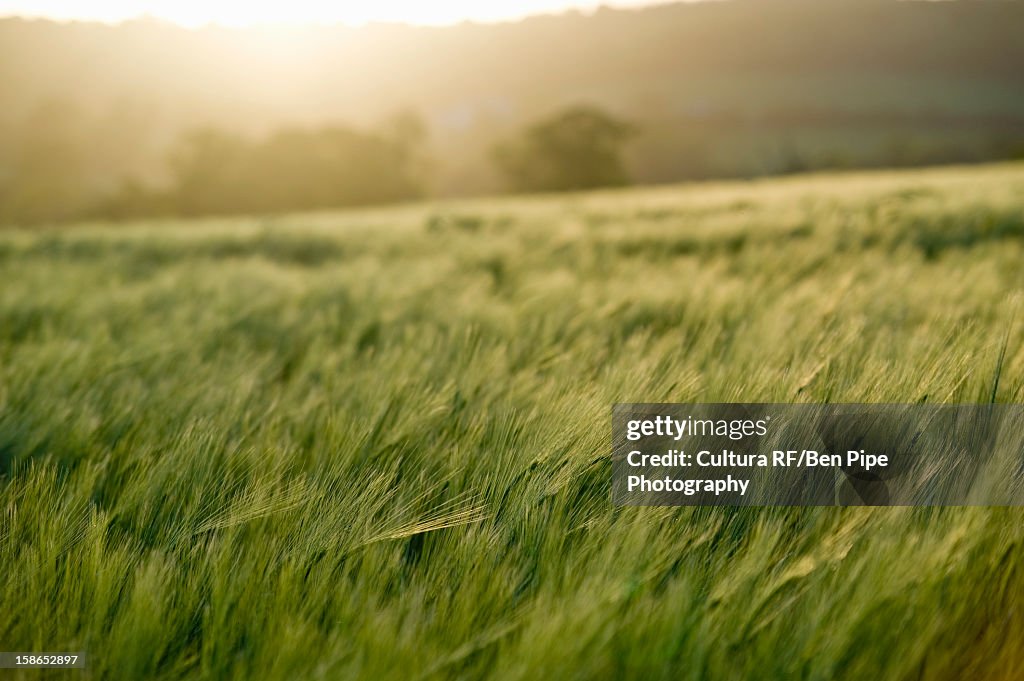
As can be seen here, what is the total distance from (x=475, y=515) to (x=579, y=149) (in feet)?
99.7

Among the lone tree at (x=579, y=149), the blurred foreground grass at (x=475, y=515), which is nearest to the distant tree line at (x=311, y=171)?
the lone tree at (x=579, y=149)

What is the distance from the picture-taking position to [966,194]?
183 inches

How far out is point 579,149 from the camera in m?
30.1

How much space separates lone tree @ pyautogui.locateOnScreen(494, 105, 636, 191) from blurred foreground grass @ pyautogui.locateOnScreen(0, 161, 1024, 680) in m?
28.9

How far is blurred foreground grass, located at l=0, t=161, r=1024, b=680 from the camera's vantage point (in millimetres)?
813

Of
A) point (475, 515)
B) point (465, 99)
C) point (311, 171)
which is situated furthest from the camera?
point (465, 99)

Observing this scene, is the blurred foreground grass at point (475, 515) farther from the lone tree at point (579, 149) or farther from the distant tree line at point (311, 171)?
the distant tree line at point (311, 171)

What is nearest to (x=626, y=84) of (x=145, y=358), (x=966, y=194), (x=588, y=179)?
(x=588, y=179)

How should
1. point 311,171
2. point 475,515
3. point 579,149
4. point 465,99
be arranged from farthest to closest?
point 465,99 < point 311,171 < point 579,149 < point 475,515

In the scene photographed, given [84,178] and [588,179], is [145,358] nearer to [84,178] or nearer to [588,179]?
[588,179]
